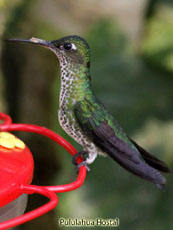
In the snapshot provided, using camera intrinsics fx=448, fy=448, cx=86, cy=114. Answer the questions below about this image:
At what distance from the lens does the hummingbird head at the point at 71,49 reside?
1.38 metres

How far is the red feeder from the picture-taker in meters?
1.28

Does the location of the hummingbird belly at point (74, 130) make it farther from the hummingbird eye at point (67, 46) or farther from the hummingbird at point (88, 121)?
the hummingbird eye at point (67, 46)

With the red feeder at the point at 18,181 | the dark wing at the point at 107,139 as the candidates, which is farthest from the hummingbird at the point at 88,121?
the red feeder at the point at 18,181

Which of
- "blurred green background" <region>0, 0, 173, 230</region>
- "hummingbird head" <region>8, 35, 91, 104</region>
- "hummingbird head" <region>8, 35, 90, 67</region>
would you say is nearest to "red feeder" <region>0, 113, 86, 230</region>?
"hummingbird head" <region>8, 35, 91, 104</region>

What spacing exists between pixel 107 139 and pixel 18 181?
1.15ft

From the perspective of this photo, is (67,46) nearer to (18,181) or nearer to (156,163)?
(18,181)

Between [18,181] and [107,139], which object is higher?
[107,139]

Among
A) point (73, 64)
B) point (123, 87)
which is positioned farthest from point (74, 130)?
point (123, 87)

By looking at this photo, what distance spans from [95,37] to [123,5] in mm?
811

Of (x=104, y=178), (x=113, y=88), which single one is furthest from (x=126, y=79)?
(x=104, y=178)

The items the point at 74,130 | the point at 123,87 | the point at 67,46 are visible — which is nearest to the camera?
the point at 67,46

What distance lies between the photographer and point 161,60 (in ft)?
11.0

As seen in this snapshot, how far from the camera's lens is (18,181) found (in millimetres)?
1398

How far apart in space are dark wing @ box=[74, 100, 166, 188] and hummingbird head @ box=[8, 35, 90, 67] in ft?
0.54
